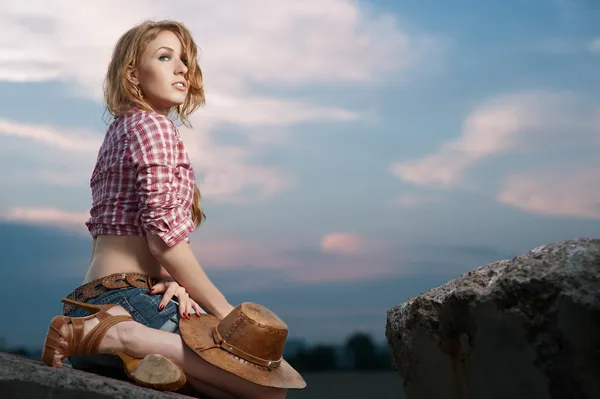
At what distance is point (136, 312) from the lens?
3.44m

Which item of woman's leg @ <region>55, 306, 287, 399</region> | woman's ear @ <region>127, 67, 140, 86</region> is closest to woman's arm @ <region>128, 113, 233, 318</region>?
woman's leg @ <region>55, 306, 287, 399</region>

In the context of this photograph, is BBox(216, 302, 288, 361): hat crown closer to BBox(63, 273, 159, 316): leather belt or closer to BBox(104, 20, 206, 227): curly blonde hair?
BBox(63, 273, 159, 316): leather belt

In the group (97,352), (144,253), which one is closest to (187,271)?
(144,253)

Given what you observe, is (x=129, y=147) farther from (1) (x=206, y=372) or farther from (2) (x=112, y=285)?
(1) (x=206, y=372)

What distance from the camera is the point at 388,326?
12.1 ft

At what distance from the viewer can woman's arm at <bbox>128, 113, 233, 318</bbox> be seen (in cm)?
341

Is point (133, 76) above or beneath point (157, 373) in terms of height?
above

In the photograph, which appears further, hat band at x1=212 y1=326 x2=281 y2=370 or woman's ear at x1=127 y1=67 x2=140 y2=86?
woman's ear at x1=127 y1=67 x2=140 y2=86

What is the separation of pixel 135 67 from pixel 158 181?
71cm

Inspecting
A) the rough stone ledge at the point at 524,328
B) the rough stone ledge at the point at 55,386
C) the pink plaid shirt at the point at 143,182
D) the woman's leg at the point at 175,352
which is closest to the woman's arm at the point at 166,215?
the pink plaid shirt at the point at 143,182

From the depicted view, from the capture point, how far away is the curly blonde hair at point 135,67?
3793mm

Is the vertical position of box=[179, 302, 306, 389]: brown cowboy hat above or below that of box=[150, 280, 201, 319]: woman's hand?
below

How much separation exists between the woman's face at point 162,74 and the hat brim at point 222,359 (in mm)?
1106

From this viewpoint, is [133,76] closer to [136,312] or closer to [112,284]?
[112,284]
